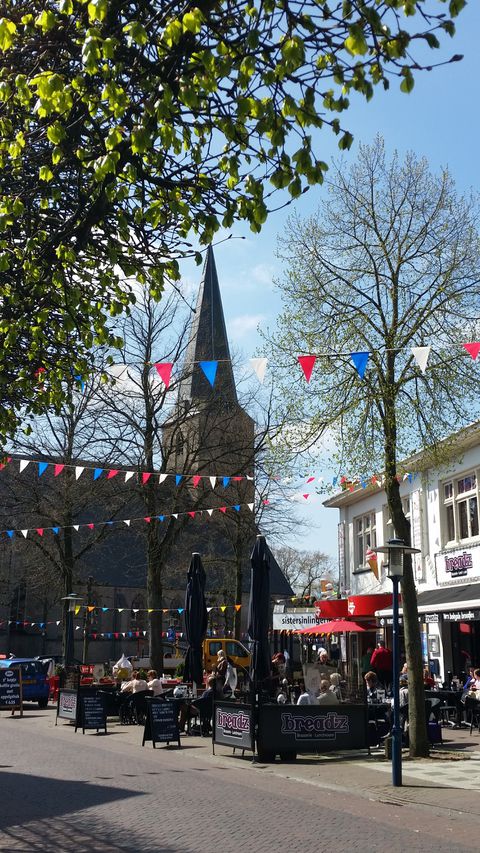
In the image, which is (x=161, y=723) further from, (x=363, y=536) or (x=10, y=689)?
(x=363, y=536)

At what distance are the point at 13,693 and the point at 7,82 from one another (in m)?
20.0

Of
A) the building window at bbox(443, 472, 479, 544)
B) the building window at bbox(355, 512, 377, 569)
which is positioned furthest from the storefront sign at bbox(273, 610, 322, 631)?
the building window at bbox(443, 472, 479, 544)

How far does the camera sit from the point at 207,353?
34.7 m

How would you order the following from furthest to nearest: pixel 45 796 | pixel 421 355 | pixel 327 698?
pixel 327 698, pixel 421 355, pixel 45 796

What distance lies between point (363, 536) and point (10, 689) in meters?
14.2

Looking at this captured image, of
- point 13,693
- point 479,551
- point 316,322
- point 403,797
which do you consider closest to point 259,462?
point 479,551

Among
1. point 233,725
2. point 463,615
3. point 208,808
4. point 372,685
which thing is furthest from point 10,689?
point 208,808

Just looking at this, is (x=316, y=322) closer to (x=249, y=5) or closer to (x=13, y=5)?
(x=13, y=5)

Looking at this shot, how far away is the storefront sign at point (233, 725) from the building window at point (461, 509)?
10.6m

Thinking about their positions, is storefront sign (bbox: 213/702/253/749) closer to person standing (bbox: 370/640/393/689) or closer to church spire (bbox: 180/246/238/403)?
person standing (bbox: 370/640/393/689)

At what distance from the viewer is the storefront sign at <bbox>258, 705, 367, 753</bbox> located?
14.3 m

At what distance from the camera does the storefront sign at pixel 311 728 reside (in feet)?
46.8

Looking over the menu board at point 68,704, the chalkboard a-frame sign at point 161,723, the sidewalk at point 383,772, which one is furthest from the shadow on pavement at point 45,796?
the menu board at point 68,704

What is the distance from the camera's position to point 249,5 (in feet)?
20.5
